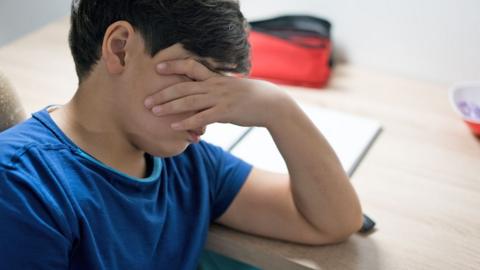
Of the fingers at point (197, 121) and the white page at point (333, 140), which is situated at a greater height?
the fingers at point (197, 121)

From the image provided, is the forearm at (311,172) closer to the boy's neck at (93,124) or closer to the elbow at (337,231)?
the elbow at (337,231)

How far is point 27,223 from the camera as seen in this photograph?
62cm

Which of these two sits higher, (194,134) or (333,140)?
(194,134)

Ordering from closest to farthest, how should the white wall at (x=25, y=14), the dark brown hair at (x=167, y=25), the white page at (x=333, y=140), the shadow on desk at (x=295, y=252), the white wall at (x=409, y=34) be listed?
the dark brown hair at (x=167, y=25)
the shadow on desk at (x=295, y=252)
the white page at (x=333, y=140)
the white wall at (x=409, y=34)
the white wall at (x=25, y=14)

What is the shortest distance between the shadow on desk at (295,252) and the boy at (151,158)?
0.02 m

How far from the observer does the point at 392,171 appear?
1051mm

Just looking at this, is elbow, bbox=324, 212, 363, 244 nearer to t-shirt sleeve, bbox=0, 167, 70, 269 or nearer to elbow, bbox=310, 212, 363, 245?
elbow, bbox=310, 212, 363, 245

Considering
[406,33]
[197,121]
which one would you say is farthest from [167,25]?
[406,33]

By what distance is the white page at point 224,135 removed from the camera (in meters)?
1.10

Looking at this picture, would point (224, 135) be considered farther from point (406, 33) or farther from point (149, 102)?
point (406, 33)

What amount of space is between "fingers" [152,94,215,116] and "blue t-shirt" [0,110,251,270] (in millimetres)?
104

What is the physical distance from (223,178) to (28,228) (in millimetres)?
367

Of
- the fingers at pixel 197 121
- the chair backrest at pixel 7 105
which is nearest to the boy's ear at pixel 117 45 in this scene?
the fingers at pixel 197 121

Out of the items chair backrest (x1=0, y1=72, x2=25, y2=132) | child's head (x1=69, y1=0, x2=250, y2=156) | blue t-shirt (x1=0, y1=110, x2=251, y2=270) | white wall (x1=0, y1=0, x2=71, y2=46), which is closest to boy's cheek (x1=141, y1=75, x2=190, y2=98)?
child's head (x1=69, y1=0, x2=250, y2=156)
